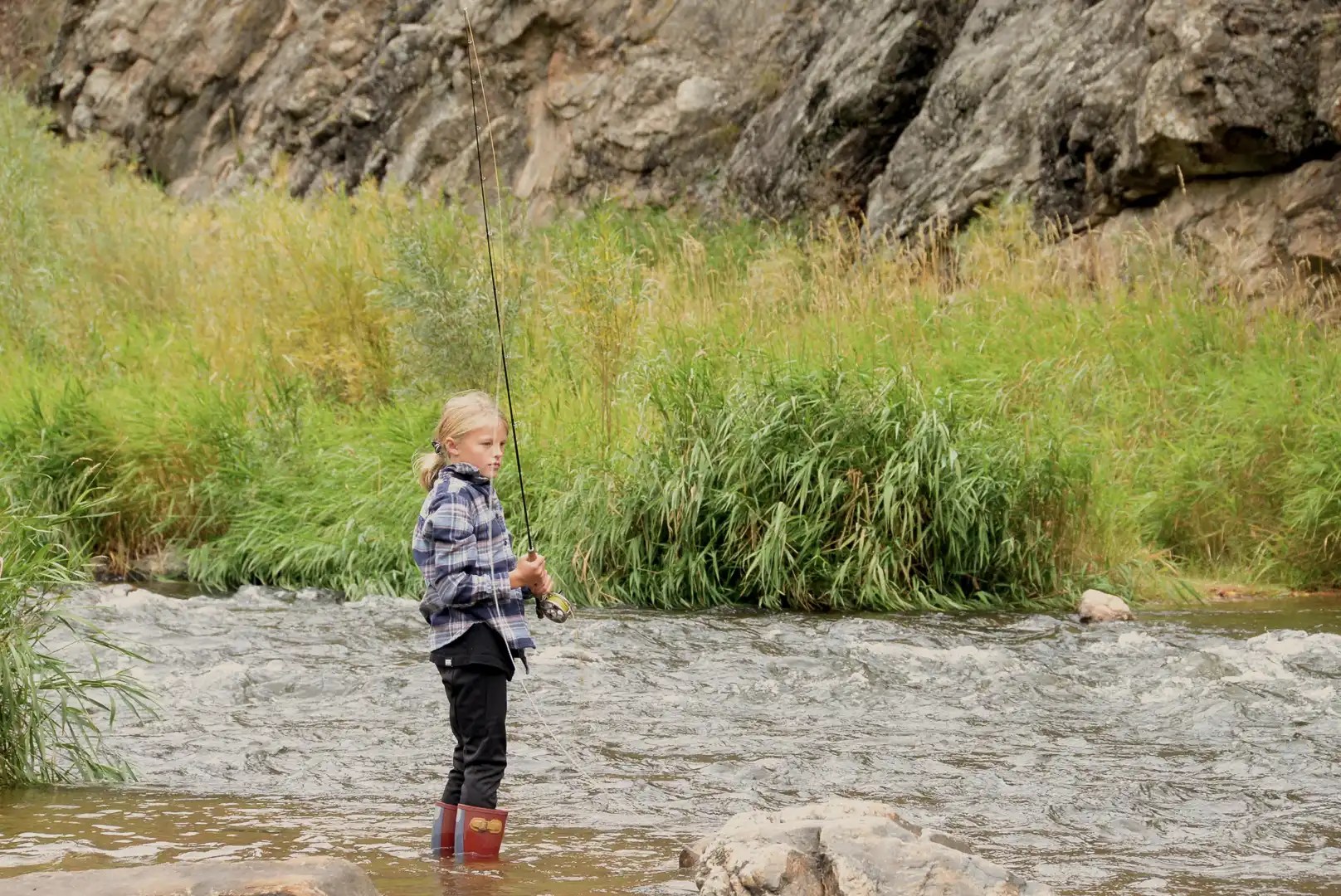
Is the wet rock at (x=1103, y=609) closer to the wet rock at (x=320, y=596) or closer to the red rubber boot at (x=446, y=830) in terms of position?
the wet rock at (x=320, y=596)

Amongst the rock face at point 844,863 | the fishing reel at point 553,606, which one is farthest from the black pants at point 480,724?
the rock face at point 844,863

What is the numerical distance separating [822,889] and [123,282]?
12672 millimetres

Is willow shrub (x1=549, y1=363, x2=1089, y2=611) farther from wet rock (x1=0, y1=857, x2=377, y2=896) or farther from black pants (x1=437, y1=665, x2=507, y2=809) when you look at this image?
wet rock (x1=0, y1=857, x2=377, y2=896)

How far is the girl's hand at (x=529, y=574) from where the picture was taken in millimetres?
4219

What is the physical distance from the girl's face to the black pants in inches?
21.6

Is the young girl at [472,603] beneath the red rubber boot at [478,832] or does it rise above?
above

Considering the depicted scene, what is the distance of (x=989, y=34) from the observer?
1617 cm

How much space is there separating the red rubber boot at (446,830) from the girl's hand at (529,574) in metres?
0.64

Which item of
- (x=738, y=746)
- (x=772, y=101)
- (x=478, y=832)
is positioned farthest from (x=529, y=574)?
(x=772, y=101)

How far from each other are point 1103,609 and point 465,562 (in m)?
4.79

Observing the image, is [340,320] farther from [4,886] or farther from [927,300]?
[4,886]

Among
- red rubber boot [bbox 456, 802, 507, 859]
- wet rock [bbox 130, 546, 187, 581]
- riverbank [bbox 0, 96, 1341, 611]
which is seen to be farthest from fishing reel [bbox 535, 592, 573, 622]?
wet rock [bbox 130, 546, 187, 581]

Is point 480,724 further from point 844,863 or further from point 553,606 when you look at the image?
point 844,863

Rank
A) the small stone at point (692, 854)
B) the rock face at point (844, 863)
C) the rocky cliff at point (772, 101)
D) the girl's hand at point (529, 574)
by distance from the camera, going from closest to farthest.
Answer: the rock face at point (844, 863)
the small stone at point (692, 854)
the girl's hand at point (529, 574)
the rocky cliff at point (772, 101)
